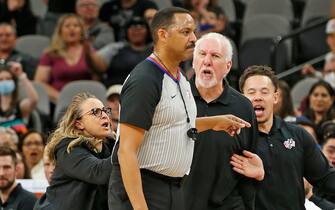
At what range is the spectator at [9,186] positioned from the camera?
26.5ft

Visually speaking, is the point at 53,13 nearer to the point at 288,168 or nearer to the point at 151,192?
the point at 288,168

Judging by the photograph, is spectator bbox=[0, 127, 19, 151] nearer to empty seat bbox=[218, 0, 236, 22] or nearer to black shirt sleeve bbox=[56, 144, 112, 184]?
black shirt sleeve bbox=[56, 144, 112, 184]

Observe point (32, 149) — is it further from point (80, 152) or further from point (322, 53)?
point (322, 53)

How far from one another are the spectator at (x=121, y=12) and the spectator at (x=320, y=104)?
10.0 feet

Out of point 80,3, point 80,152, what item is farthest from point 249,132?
point 80,3

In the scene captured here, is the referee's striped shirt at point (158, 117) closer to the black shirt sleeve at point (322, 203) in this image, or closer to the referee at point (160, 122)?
the referee at point (160, 122)

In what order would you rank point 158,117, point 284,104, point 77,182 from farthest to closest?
point 284,104, point 77,182, point 158,117

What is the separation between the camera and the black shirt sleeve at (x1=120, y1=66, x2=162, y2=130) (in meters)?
5.17

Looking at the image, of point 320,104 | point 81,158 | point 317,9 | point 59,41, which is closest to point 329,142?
point 320,104

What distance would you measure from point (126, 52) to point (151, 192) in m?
6.98

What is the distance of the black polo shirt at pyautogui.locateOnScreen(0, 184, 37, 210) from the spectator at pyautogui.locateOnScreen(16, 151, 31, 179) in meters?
1.03

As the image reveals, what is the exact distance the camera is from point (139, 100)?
17.0 feet

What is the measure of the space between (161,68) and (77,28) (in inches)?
259

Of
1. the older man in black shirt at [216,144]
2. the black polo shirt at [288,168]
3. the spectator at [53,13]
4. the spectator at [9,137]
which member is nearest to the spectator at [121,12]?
the spectator at [53,13]
